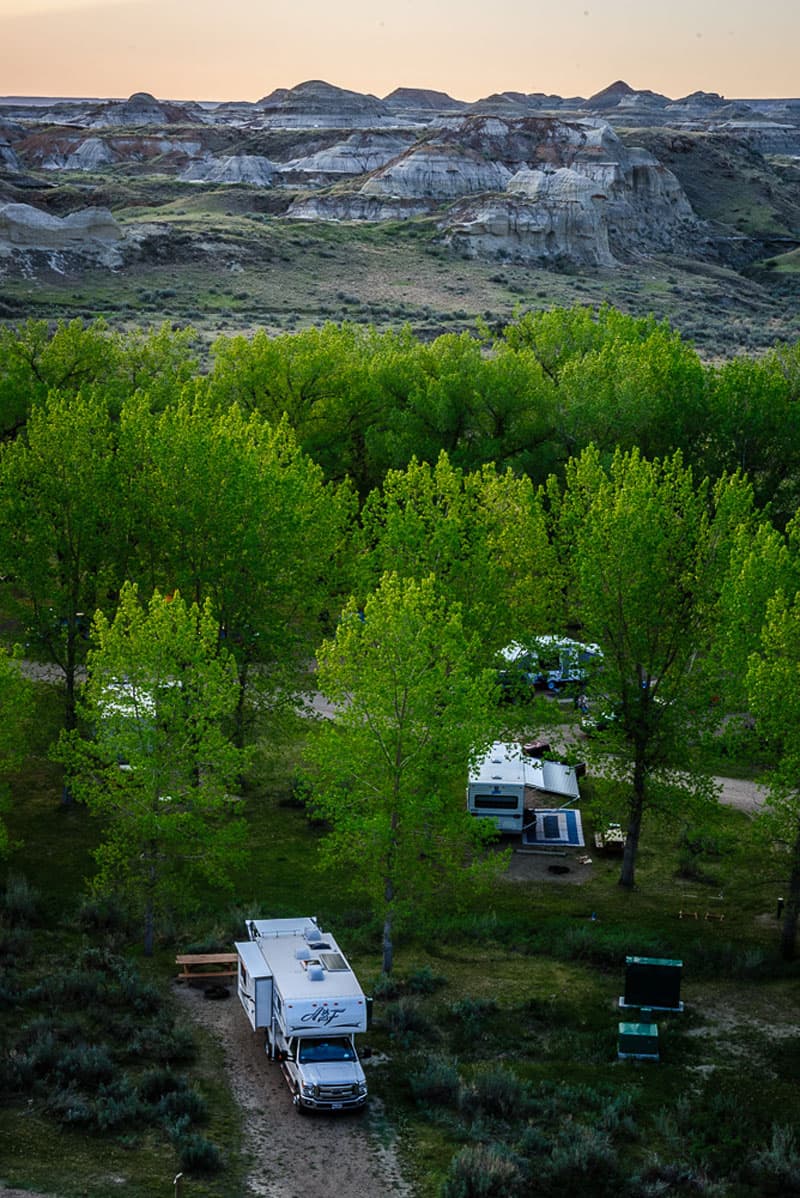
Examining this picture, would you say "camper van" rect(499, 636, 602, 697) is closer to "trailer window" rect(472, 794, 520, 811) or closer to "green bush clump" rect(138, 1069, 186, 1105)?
"trailer window" rect(472, 794, 520, 811)

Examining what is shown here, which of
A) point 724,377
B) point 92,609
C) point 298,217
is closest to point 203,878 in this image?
point 92,609

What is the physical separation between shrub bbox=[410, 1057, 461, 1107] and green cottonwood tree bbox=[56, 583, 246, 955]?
6.84 m

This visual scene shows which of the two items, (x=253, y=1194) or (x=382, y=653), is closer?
(x=253, y=1194)

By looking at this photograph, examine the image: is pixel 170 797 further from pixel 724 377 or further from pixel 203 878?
pixel 724 377

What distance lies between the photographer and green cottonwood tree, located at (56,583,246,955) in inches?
1110

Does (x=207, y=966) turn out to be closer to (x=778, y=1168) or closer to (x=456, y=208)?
(x=778, y=1168)

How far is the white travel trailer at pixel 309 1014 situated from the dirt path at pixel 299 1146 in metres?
0.32

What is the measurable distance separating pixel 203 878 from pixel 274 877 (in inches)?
68.8

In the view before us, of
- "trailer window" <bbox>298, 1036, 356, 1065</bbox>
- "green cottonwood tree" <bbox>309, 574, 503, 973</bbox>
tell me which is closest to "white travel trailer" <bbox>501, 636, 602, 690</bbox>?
"green cottonwood tree" <bbox>309, 574, 503, 973</bbox>

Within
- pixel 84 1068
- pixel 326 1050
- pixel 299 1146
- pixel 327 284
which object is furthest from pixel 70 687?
pixel 327 284

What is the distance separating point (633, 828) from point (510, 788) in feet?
12.5

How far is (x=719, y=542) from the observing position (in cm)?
3341

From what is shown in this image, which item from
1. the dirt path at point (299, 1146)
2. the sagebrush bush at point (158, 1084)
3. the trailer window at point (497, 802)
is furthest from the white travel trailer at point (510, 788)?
the sagebrush bush at point (158, 1084)

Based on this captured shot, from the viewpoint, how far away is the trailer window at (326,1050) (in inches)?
901
